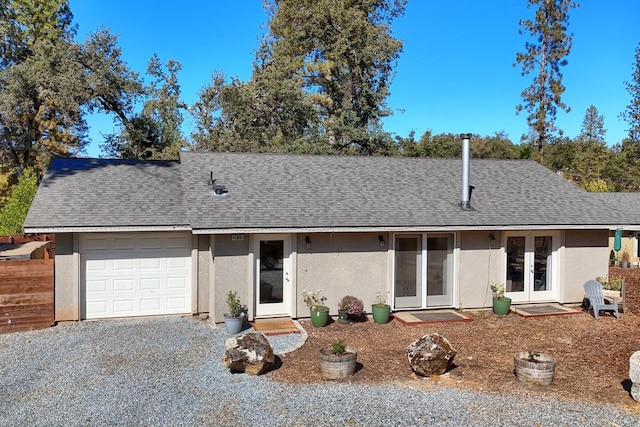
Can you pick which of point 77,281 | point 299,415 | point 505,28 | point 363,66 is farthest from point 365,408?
point 505,28

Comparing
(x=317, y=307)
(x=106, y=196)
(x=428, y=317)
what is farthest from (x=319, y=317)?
(x=106, y=196)

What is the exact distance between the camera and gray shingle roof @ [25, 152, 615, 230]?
11.6 meters

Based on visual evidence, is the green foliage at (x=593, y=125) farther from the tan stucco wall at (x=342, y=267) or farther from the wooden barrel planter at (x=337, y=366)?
the wooden barrel planter at (x=337, y=366)

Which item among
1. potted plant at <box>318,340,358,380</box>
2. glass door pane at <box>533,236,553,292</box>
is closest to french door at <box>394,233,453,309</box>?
glass door pane at <box>533,236,553,292</box>

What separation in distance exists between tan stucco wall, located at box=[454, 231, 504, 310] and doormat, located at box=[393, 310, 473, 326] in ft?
1.93

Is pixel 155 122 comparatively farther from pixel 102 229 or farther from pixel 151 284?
pixel 102 229

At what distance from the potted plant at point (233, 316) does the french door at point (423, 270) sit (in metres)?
4.21

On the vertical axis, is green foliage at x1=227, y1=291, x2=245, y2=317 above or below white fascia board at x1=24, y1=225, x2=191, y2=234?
below

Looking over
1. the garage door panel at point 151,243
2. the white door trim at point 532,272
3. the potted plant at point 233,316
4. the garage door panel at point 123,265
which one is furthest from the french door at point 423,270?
the garage door panel at point 123,265

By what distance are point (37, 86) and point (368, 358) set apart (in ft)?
90.5

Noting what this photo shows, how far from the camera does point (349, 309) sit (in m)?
11.5

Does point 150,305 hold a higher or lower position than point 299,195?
lower

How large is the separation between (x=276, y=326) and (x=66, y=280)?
17.2 ft

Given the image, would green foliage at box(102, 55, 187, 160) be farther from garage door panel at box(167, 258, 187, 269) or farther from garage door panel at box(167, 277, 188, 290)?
garage door panel at box(167, 277, 188, 290)
